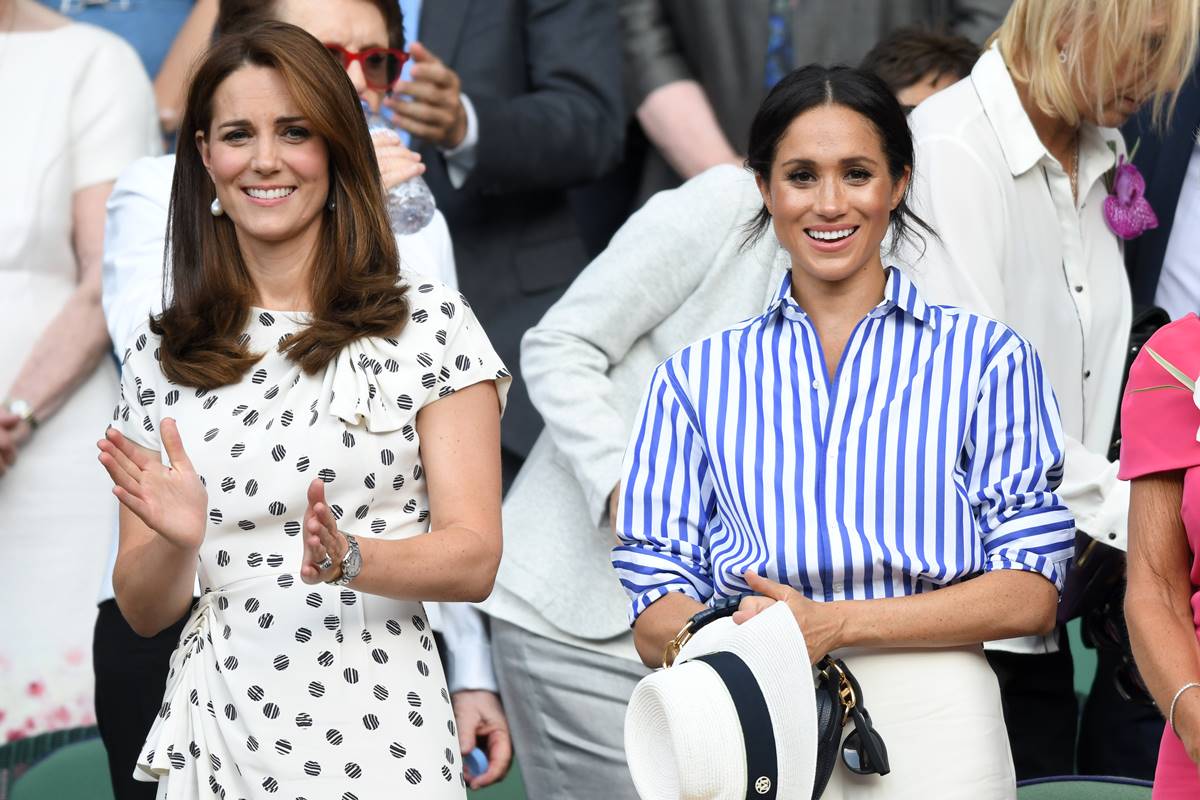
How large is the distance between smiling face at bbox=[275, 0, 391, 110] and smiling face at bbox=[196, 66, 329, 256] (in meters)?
0.64

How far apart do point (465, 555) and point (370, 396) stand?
27 cm

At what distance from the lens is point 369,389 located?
8.63 feet

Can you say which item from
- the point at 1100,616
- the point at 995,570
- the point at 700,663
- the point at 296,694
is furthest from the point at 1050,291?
the point at 296,694

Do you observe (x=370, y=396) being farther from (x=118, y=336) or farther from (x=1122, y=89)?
(x=1122, y=89)

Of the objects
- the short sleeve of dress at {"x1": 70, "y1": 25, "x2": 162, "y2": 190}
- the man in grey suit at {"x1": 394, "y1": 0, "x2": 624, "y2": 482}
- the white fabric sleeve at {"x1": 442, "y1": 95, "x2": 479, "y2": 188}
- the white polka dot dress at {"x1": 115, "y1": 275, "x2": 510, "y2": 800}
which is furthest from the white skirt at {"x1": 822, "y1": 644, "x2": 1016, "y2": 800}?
the short sleeve of dress at {"x1": 70, "y1": 25, "x2": 162, "y2": 190}

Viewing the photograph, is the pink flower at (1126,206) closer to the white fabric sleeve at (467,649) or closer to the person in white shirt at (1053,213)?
the person in white shirt at (1053,213)

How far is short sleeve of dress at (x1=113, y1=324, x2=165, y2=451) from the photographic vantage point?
2.70 m

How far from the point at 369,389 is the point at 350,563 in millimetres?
320

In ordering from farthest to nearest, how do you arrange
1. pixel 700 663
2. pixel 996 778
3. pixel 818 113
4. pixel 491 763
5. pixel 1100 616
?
pixel 491 763, pixel 1100 616, pixel 818 113, pixel 996 778, pixel 700 663

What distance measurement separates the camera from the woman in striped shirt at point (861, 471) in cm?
253

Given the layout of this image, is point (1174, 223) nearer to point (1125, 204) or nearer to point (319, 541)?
point (1125, 204)

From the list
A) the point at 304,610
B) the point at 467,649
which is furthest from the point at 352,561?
the point at 467,649

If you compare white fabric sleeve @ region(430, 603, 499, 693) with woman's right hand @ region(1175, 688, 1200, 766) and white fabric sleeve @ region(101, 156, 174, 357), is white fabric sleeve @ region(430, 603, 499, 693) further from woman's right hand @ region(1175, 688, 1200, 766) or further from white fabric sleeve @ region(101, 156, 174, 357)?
woman's right hand @ region(1175, 688, 1200, 766)

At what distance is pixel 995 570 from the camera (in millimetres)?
2594
